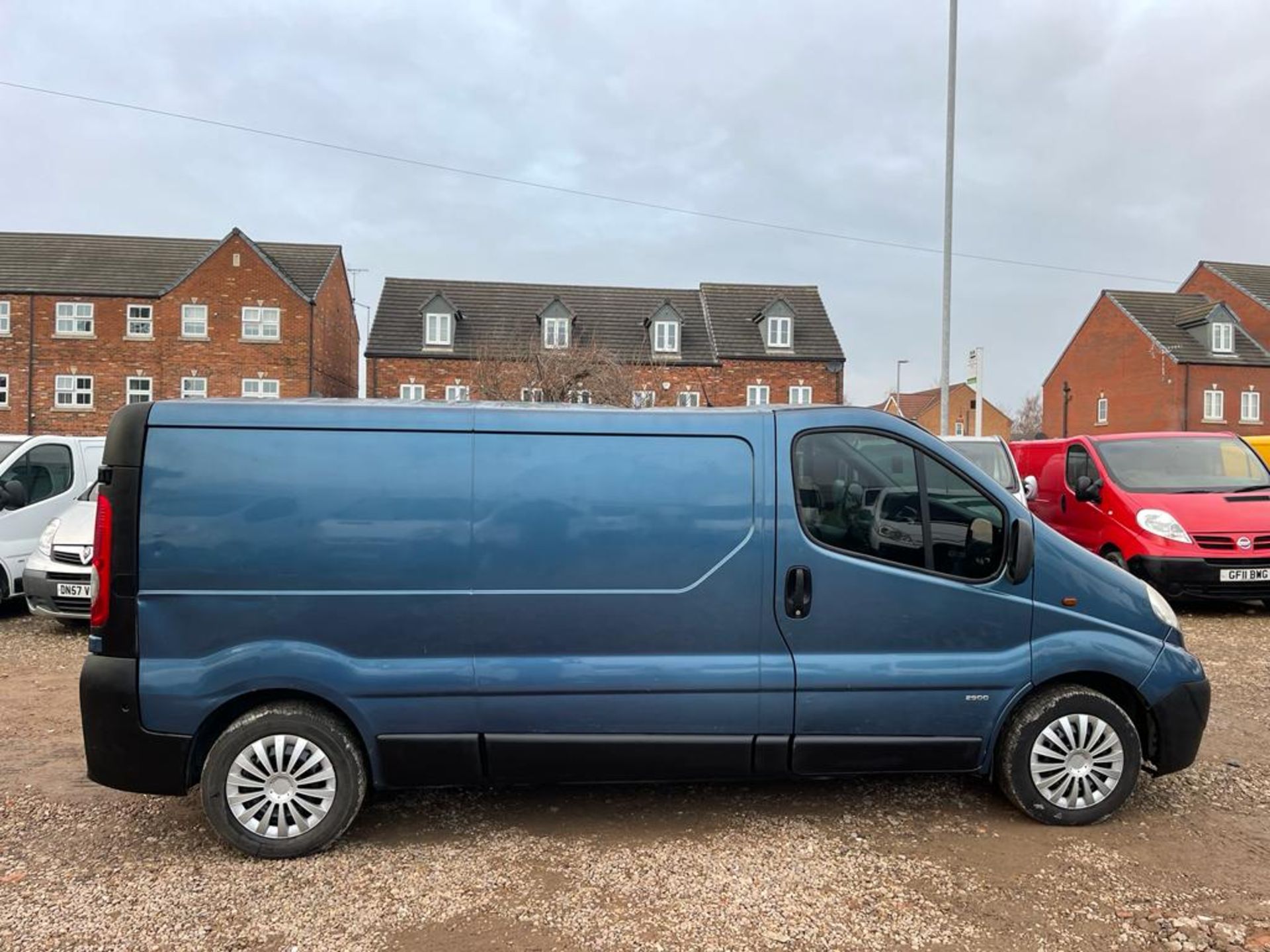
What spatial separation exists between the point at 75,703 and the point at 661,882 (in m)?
4.67

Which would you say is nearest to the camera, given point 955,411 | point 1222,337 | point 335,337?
point 335,337

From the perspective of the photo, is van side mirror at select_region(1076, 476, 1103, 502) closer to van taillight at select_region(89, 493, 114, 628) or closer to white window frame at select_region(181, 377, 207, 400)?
van taillight at select_region(89, 493, 114, 628)

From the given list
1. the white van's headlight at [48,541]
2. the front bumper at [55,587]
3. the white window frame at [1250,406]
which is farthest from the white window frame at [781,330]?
the front bumper at [55,587]

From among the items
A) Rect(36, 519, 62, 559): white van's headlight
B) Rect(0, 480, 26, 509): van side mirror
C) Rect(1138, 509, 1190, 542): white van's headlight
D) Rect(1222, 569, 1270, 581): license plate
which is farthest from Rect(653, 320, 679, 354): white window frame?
Rect(36, 519, 62, 559): white van's headlight

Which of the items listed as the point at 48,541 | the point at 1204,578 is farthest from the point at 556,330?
the point at 1204,578

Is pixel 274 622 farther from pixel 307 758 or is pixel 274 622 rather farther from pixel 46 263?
pixel 46 263

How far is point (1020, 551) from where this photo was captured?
3.41 m

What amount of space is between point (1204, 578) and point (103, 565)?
8.83m

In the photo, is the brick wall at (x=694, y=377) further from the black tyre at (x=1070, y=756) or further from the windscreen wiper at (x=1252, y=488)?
the black tyre at (x=1070, y=756)

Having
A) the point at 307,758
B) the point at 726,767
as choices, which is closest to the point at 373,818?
the point at 307,758

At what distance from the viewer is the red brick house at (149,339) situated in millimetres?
31453

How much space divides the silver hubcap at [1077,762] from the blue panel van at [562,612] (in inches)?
0.5

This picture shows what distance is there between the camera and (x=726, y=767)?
3.38 meters

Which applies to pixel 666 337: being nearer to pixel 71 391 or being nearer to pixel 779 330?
pixel 779 330
